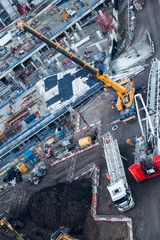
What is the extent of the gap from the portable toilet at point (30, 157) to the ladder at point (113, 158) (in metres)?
15.2

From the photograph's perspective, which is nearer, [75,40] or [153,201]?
[153,201]

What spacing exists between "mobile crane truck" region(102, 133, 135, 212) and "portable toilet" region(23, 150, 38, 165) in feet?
49.8

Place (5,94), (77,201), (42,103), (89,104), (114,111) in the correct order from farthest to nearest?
(5,94), (42,103), (89,104), (114,111), (77,201)

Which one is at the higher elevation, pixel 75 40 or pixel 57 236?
pixel 75 40

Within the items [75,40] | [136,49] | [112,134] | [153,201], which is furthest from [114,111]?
[75,40]

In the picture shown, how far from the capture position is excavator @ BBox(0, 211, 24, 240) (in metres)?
56.7

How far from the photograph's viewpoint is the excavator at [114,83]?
61.3 meters

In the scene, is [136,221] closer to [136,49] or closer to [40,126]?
[40,126]

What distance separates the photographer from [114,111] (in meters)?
66.6

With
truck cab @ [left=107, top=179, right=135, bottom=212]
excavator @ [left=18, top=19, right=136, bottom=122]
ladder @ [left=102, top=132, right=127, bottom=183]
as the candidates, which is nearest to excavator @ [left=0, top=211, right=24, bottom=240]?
truck cab @ [left=107, top=179, right=135, bottom=212]

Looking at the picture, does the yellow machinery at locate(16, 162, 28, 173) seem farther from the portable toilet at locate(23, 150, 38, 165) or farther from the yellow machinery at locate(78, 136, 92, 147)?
the yellow machinery at locate(78, 136, 92, 147)

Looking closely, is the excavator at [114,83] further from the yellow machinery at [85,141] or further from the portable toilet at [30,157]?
the portable toilet at [30,157]

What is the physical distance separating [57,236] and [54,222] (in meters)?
5.87

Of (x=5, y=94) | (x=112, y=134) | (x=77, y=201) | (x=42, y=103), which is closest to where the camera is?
(x=77, y=201)
